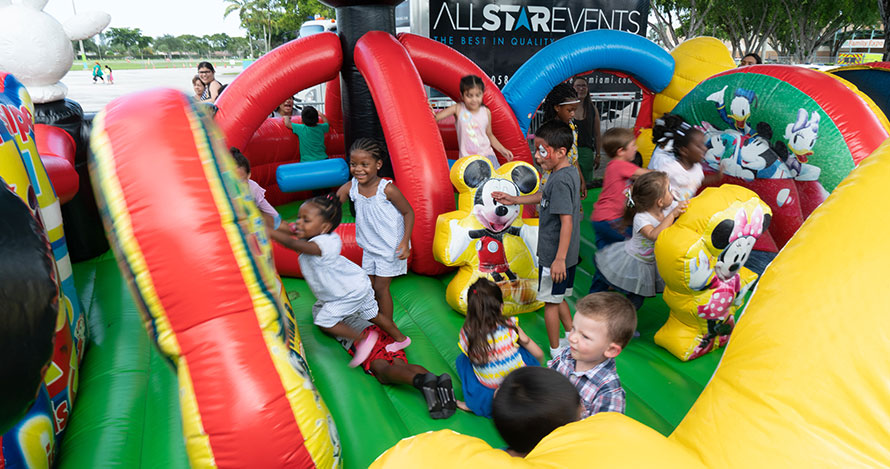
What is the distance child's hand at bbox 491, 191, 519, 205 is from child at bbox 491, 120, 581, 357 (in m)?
0.41

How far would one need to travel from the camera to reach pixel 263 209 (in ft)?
11.2

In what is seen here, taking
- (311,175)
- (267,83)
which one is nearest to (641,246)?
(267,83)

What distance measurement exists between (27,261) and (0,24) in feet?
11.4

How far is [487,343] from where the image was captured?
222 cm

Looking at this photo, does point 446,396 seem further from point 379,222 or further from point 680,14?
point 680,14

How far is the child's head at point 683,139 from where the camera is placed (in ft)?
10.5

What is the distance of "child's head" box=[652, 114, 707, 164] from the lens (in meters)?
3.19

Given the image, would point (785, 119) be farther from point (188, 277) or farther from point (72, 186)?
point (72, 186)

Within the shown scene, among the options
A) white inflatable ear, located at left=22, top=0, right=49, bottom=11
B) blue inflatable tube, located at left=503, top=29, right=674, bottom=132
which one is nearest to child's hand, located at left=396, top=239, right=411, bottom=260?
blue inflatable tube, located at left=503, top=29, right=674, bottom=132

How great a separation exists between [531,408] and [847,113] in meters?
3.00

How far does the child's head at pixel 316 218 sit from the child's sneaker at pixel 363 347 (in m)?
0.56

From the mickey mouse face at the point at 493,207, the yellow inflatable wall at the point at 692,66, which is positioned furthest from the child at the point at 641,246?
the yellow inflatable wall at the point at 692,66

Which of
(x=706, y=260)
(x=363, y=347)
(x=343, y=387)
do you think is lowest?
(x=343, y=387)

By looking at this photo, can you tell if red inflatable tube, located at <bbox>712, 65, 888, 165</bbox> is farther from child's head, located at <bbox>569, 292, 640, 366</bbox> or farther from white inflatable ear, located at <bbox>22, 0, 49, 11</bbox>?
white inflatable ear, located at <bbox>22, 0, 49, 11</bbox>
